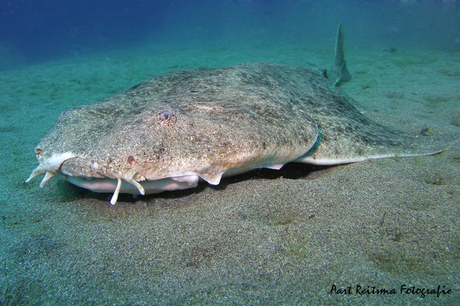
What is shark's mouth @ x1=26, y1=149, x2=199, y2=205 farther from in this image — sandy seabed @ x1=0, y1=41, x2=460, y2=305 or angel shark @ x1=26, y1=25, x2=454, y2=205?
sandy seabed @ x1=0, y1=41, x2=460, y2=305

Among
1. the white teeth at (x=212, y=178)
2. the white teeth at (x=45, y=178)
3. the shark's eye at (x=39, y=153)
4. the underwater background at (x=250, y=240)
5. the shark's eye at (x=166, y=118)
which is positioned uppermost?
the shark's eye at (x=166, y=118)

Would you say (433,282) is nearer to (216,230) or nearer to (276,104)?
(216,230)

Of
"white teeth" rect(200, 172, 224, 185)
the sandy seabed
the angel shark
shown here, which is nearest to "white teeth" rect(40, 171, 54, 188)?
the angel shark

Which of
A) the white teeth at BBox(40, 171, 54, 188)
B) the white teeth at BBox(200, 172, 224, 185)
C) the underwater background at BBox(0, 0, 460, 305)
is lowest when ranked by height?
the underwater background at BBox(0, 0, 460, 305)

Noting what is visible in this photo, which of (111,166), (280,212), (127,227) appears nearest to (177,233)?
(127,227)

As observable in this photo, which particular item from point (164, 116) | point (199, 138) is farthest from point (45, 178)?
point (199, 138)

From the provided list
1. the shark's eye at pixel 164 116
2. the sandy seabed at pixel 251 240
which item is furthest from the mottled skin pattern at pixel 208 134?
the sandy seabed at pixel 251 240

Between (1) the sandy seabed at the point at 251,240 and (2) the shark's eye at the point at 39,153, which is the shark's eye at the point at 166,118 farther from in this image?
(2) the shark's eye at the point at 39,153

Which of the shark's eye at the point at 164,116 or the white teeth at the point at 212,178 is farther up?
the shark's eye at the point at 164,116
